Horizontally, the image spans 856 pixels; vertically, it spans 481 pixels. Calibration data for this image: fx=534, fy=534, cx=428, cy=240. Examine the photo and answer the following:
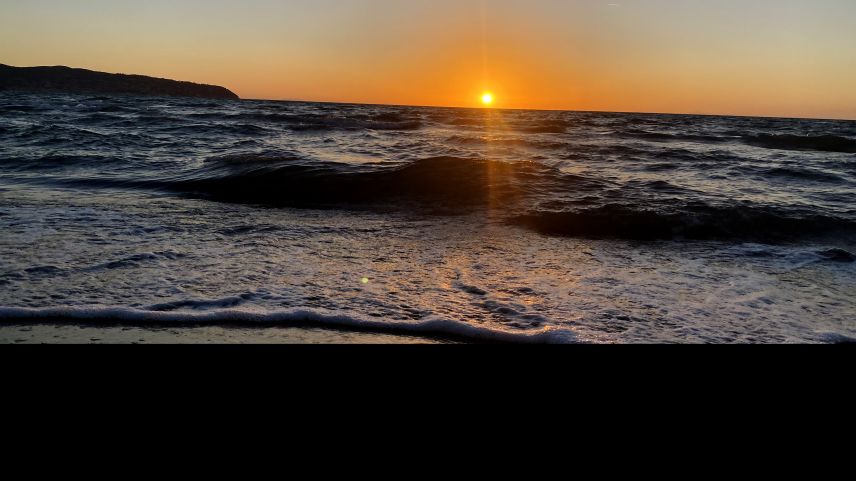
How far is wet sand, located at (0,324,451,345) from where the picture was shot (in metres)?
2.46

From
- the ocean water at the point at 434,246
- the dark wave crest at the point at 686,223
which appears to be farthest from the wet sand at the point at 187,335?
the dark wave crest at the point at 686,223

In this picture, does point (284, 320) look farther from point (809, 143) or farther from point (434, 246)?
point (809, 143)

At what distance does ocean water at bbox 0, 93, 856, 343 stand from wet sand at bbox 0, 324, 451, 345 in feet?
0.36

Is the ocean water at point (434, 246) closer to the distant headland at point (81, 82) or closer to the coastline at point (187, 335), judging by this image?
the coastline at point (187, 335)

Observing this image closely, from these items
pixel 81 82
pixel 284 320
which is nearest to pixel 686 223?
pixel 284 320

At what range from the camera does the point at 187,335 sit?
2.55 m

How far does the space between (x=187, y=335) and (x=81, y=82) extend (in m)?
103

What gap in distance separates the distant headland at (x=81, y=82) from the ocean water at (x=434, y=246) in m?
82.6

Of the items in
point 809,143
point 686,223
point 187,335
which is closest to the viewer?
point 187,335

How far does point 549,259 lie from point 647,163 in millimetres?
8136

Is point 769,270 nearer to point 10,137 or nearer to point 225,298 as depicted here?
point 225,298

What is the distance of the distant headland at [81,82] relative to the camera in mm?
78225

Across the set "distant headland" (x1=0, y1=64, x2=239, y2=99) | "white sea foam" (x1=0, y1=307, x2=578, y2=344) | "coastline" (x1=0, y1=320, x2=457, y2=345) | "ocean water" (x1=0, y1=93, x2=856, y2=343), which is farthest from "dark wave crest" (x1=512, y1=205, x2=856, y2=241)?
"distant headland" (x1=0, y1=64, x2=239, y2=99)
